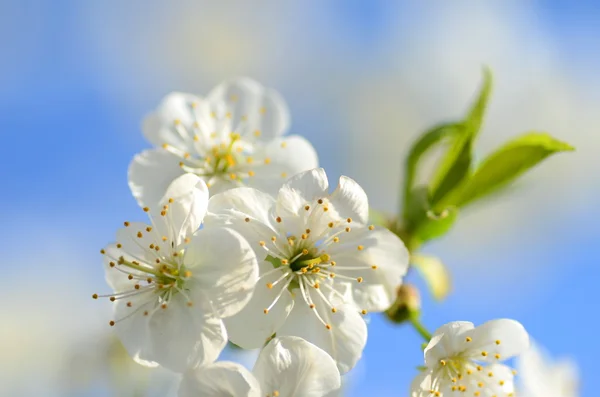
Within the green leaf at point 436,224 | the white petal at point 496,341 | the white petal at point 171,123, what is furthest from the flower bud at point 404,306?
the white petal at point 171,123

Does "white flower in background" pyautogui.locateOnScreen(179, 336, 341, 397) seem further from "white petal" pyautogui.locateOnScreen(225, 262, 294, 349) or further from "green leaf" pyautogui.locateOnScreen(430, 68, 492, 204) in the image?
"green leaf" pyautogui.locateOnScreen(430, 68, 492, 204)

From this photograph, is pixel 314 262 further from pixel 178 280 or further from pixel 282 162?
pixel 282 162

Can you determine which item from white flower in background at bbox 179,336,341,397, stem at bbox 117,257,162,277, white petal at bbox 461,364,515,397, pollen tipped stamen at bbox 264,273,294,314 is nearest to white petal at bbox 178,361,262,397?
white flower in background at bbox 179,336,341,397

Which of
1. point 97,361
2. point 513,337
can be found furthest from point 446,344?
point 97,361

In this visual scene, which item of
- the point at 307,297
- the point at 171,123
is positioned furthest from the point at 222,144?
the point at 307,297

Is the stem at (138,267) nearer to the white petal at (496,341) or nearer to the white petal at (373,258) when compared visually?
the white petal at (373,258)
